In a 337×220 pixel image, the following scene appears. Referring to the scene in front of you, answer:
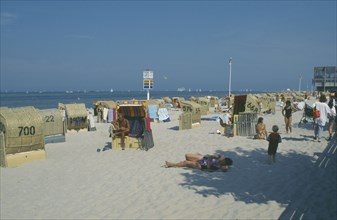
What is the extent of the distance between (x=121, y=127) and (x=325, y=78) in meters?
65.1

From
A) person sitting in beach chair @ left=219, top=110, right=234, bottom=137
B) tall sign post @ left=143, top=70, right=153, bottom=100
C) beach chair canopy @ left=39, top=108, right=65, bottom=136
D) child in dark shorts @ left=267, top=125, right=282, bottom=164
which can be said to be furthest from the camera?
A: tall sign post @ left=143, top=70, right=153, bottom=100

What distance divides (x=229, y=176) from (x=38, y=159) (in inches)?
253

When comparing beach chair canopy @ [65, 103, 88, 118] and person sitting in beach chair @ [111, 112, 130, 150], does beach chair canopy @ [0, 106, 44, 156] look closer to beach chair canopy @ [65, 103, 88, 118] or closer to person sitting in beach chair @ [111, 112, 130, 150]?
person sitting in beach chair @ [111, 112, 130, 150]

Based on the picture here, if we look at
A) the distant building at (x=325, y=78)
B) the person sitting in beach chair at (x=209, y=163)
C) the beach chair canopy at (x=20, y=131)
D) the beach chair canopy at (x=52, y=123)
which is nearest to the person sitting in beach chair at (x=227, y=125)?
the person sitting in beach chair at (x=209, y=163)

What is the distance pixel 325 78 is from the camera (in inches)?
2675

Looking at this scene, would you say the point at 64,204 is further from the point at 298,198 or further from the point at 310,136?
the point at 310,136

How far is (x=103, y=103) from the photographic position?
28.0 metres

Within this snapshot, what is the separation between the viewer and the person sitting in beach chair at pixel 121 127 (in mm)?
12469

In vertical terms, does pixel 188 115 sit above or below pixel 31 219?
above

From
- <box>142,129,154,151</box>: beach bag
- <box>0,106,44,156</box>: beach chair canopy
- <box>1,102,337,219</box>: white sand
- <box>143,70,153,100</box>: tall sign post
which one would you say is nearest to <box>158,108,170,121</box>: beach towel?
<box>143,70,153,100</box>: tall sign post

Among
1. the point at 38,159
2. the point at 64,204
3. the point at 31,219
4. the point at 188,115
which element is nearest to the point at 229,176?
the point at 64,204

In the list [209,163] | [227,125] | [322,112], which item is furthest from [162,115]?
[209,163]

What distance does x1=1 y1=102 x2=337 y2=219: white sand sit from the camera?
20.3 feet

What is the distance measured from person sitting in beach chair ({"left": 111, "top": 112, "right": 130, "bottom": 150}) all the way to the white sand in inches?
26.8
